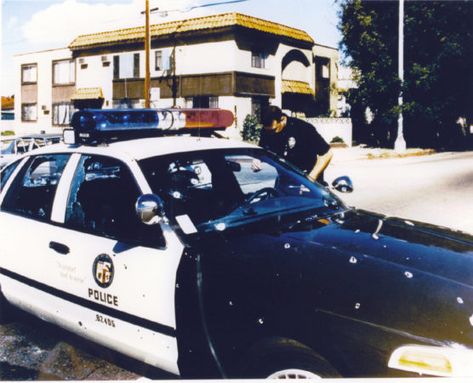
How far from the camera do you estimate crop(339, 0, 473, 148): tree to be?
23672 mm

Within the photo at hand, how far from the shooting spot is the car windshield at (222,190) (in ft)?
10.2

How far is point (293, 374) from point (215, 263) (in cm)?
67

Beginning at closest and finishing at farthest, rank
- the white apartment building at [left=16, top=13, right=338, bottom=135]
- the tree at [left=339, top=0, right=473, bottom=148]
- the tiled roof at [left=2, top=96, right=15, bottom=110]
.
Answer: the tree at [left=339, top=0, right=473, bottom=148], the white apartment building at [left=16, top=13, right=338, bottom=135], the tiled roof at [left=2, top=96, right=15, bottom=110]

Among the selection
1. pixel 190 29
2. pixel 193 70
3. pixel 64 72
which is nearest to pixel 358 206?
pixel 193 70

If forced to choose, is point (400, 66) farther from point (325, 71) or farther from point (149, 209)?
point (149, 209)

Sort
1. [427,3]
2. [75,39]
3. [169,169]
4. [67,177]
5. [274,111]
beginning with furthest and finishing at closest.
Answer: [75,39] < [427,3] < [274,111] < [67,177] < [169,169]

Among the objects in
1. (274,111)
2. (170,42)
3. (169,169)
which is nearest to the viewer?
(169,169)

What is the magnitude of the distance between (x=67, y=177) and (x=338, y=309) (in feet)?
7.05

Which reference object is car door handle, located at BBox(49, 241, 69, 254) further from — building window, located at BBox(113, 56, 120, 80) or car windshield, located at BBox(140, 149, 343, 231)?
building window, located at BBox(113, 56, 120, 80)

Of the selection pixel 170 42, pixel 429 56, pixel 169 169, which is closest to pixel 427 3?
pixel 429 56

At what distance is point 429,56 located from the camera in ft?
81.7

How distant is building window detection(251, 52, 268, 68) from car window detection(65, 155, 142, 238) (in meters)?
27.1

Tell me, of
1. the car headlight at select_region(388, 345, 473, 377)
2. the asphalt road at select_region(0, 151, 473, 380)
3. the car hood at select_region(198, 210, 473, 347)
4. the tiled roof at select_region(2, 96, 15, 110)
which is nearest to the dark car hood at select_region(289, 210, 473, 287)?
the car hood at select_region(198, 210, 473, 347)

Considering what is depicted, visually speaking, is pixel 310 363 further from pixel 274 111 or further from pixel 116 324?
pixel 274 111
